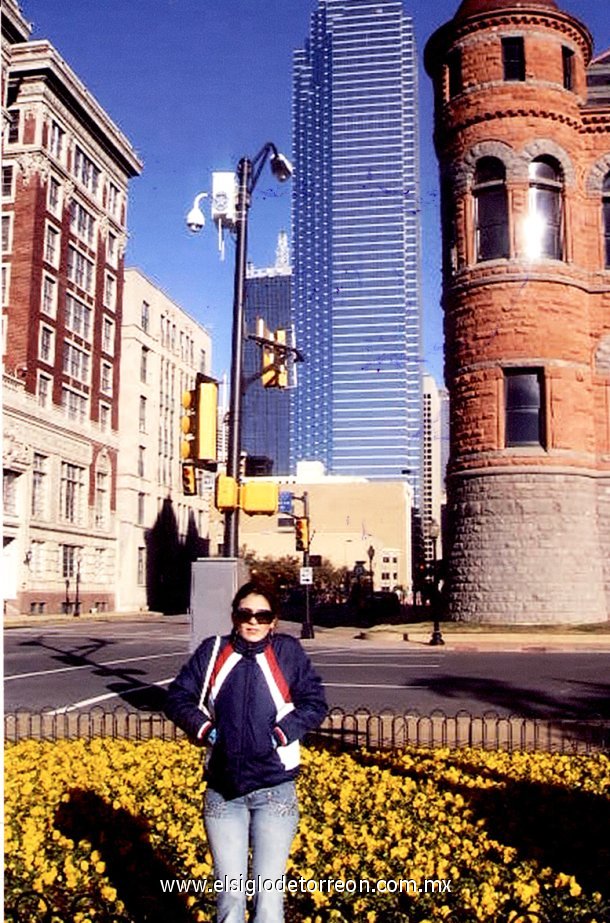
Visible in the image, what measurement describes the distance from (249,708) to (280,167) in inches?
442

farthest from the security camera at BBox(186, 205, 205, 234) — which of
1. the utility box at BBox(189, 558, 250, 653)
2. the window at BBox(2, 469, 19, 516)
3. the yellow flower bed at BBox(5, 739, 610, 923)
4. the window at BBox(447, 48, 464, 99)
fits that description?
the window at BBox(2, 469, 19, 516)

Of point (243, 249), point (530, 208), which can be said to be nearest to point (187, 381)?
point (530, 208)

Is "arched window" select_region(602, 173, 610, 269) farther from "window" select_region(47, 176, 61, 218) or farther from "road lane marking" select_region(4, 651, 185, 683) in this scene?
"window" select_region(47, 176, 61, 218)

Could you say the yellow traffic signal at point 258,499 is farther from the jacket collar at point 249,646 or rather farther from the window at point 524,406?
the window at point 524,406

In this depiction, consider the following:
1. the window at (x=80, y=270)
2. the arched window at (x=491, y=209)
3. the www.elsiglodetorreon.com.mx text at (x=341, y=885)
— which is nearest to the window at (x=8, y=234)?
the window at (x=80, y=270)

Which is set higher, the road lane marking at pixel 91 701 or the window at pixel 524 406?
the window at pixel 524 406

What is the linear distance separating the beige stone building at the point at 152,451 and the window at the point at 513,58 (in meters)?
44.9

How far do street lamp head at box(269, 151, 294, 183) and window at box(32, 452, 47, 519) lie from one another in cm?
4674

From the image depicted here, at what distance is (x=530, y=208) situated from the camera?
32.2m

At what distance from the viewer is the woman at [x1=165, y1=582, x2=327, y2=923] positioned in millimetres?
4395

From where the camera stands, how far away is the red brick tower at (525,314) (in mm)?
30281

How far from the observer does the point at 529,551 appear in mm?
29875

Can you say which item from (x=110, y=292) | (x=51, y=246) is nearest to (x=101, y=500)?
(x=110, y=292)

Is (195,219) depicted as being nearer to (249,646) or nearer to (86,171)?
(249,646)
